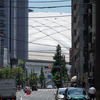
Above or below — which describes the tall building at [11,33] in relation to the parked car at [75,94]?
above

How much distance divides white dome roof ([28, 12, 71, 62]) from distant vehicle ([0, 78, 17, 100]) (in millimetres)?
117992

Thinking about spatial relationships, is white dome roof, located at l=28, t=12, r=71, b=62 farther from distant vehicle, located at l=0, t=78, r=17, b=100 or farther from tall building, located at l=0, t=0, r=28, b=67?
distant vehicle, located at l=0, t=78, r=17, b=100

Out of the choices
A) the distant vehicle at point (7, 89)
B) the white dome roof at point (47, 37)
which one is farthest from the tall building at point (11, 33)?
the distant vehicle at point (7, 89)

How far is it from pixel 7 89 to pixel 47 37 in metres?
124

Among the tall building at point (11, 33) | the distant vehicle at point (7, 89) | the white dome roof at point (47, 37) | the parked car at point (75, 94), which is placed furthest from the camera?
the white dome roof at point (47, 37)

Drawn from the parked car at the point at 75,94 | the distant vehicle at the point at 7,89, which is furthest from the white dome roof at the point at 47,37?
the parked car at the point at 75,94

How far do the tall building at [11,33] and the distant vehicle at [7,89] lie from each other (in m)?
68.8

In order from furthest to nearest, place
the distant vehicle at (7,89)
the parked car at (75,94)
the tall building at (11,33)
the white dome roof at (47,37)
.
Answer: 1. the white dome roof at (47,37)
2. the tall building at (11,33)
3. the distant vehicle at (7,89)
4. the parked car at (75,94)

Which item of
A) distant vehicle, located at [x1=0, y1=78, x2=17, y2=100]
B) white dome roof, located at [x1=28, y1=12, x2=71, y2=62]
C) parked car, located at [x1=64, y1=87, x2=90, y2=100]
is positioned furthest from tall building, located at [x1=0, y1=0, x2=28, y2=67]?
parked car, located at [x1=64, y1=87, x2=90, y2=100]

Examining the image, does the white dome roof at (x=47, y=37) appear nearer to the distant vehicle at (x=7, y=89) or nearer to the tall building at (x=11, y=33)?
→ the tall building at (x=11, y=33)

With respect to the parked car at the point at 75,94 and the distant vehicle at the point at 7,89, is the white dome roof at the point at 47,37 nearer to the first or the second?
the distant vehicle at the point at 7,89

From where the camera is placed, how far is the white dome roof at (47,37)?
15375 cm

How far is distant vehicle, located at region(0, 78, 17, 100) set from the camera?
99.9 feet

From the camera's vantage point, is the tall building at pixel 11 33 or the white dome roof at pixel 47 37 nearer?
the tall building at pixel 11 33
